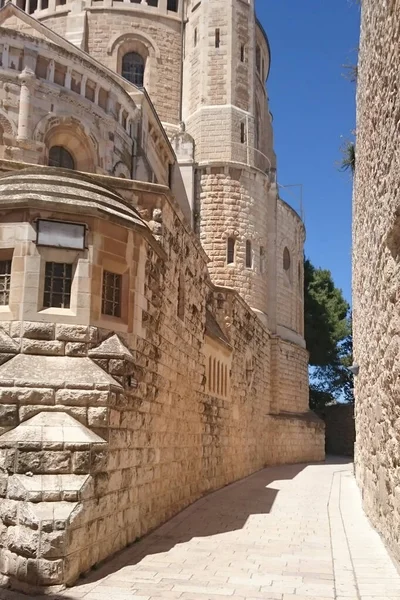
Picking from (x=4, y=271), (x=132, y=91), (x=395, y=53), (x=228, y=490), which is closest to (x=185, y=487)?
(x=228, y=490)

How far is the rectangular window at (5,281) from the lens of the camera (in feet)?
22.5

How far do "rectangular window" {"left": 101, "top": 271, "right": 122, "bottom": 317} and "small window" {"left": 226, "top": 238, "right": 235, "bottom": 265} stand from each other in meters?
17.6

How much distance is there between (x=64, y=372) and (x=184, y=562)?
2409mm

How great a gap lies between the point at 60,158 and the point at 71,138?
0.60 m

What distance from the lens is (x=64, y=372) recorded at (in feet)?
21.9

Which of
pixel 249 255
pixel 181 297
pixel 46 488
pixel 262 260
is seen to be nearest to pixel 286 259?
pixel 262 260

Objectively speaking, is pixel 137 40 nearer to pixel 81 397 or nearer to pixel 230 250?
pixel 230 250

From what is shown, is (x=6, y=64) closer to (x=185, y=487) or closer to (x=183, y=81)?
(x=185, y=487)

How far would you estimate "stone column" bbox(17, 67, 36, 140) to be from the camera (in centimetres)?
1579

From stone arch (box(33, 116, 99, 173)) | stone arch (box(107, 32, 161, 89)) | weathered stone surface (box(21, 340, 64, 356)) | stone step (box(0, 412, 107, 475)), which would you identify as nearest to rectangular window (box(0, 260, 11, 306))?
weathered stone surface (box(21, 340, 64, 356))

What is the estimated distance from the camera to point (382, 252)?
7438 millimetres

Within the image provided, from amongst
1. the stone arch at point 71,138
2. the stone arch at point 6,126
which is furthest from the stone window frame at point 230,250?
the stone arch at point 6,126

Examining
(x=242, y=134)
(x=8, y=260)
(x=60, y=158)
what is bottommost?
Answer: (x=8, y=260)

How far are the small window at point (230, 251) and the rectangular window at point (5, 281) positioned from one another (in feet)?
60.1
